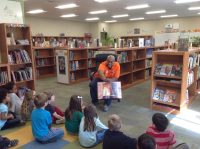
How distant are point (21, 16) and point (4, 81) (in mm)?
1944

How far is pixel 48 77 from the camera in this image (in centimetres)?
848

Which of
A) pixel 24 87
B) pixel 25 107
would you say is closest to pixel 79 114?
pixel 25 107

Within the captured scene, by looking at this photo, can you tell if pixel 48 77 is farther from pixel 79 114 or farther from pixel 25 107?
pixel 79 114

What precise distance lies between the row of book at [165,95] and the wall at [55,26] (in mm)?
10689

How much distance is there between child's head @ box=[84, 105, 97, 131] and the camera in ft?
8.65

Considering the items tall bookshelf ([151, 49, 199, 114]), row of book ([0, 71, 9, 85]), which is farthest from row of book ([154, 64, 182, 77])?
row of book ([0, 71, 9, 85])

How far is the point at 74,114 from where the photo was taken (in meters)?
2.97

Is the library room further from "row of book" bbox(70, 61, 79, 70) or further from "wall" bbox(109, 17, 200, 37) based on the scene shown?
"wall" bbox(109, 17, 200, 37)

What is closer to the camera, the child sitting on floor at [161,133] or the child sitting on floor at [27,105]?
the child sitting on floor at [161,133]

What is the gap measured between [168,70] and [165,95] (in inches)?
21.1

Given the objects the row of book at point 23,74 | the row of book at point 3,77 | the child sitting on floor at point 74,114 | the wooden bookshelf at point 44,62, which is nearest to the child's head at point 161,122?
the child sitting on floor at point 74,114

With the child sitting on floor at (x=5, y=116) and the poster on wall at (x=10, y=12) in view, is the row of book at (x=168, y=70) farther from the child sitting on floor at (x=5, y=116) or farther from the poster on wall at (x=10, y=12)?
the poster on wall at (x=10, y=12)

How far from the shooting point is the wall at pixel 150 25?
14.4 m

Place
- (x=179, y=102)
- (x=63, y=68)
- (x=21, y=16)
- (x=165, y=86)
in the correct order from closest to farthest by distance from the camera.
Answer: (x=179, y=102)
(x=165, y=86)
(x=21, y=16)
(x=63, y=68)
